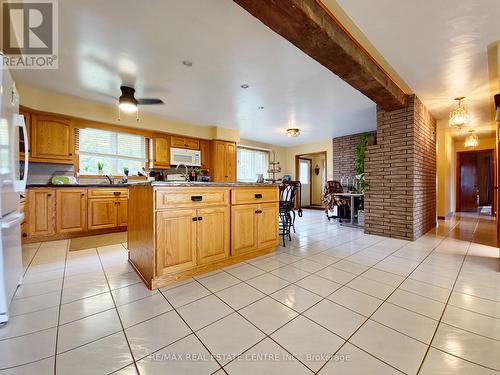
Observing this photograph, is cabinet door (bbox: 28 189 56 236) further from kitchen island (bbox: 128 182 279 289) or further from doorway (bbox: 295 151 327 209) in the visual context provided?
doorway (bbox: 295 151 327 209)

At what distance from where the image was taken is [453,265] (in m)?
2.42

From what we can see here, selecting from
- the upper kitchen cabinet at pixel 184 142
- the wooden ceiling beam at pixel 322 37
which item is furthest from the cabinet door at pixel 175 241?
the upper kitchen cabinet at pixel 184 142

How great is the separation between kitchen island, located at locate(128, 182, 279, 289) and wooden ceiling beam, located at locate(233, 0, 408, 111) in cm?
149

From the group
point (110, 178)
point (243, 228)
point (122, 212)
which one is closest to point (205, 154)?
point (110, 178)

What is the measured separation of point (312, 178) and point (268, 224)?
21.6 ft

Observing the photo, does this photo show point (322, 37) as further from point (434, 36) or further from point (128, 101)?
point (128, 101)

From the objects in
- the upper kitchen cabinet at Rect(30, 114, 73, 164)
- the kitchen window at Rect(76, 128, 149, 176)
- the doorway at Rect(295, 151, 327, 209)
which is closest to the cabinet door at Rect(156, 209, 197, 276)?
the upper kitchen cabinet at Rect(30, 114, 73, 164)

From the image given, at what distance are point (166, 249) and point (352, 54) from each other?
2645 millimetres

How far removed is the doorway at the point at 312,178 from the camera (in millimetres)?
8609

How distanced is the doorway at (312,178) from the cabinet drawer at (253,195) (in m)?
5.89

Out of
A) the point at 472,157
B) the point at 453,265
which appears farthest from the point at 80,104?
the point at 472,157

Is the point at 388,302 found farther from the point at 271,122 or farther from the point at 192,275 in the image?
the point at 271,122

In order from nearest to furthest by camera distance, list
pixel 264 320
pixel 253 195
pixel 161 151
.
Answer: pixel 264 320
pixel 253 195
pixel 161 151

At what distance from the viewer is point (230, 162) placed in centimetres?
591
